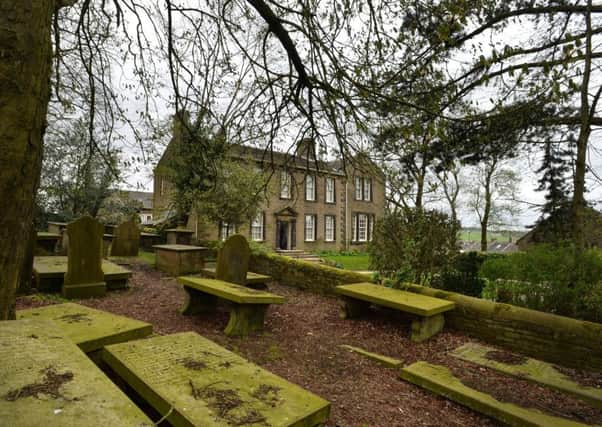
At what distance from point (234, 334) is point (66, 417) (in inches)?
152

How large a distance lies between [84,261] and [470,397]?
6989 mm

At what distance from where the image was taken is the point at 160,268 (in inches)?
414

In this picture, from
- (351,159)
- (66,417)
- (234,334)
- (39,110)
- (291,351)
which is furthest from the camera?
(351,159)

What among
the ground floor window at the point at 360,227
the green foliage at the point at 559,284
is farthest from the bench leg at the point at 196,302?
the ground floor window at the point at 360,227

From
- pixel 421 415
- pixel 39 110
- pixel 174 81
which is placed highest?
pixel 174 81

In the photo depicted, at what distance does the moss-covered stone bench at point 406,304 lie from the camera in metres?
5.48

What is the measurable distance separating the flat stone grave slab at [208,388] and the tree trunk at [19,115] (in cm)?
107

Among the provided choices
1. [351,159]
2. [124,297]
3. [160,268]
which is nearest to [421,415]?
[351,159]

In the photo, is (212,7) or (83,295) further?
(83,295)

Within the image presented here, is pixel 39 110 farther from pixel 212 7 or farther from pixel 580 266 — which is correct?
pixel 580 266

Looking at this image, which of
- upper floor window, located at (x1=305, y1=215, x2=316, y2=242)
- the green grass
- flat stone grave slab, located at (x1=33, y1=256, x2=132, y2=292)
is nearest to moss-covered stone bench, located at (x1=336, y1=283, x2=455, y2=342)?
flat stone grave slab, located at (x1=33, y1=256, x2=132, y2=292)

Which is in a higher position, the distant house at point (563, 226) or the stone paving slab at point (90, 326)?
the distant house at point (563, 226)

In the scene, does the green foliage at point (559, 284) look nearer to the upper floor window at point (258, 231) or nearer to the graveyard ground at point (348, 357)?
the graveyard ground at point (348, 357)

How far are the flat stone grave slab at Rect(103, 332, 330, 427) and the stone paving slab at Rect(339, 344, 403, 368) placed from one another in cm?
252
